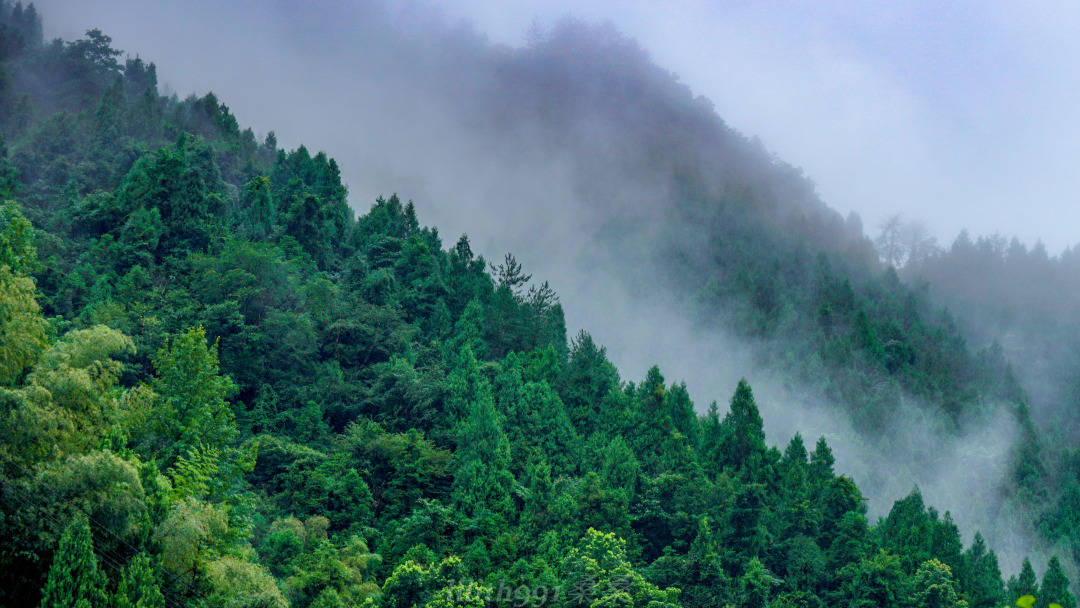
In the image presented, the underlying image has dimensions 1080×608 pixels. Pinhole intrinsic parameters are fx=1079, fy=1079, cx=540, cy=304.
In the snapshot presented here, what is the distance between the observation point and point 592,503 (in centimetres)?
3831

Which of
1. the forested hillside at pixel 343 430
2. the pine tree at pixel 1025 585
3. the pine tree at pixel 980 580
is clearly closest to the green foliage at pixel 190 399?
the forested hillside at pixel 343 430

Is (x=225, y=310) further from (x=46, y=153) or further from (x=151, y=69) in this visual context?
(x=151, y=69)

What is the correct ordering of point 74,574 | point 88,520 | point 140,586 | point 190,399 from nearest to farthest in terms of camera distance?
point 74,574
point 88,520
point 140,586
point 190,399

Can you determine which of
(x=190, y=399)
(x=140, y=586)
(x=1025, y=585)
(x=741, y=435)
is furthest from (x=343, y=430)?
(x=1025, y=585)

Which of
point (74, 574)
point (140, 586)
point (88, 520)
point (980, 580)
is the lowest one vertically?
point (74, 574)

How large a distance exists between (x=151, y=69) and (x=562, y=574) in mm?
69660

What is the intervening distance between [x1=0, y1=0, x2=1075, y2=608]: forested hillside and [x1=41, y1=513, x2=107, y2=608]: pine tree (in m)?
0.04

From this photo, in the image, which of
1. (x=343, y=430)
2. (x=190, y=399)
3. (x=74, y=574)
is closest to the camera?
(x=74, y=574)

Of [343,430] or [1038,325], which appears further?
[1038,325]

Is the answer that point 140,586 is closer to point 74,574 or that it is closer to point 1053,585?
point 74,574

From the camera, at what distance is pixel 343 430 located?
4416cm

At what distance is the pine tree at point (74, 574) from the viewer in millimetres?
20547

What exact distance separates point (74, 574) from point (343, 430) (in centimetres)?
2332

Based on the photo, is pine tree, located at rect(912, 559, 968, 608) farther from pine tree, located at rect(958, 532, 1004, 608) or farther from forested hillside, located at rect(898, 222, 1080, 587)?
forested hillside, located at rect(898, 222, 1080, 587)
